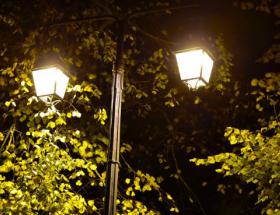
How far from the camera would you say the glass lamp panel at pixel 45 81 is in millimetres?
5715

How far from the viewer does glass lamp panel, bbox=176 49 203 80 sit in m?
5.36

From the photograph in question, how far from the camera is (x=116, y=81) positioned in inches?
211

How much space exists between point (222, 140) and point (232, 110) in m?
0.97

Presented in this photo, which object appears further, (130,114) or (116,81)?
(130,114)

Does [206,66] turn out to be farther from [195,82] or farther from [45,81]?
[45,81]

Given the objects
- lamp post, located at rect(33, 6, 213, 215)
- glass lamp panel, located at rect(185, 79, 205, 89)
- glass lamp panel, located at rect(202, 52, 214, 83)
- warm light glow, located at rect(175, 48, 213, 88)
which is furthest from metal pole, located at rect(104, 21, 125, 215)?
glass lamp panel, located at rect(202, 52, 214, 83)

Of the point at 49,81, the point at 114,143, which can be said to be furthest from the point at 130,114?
the point at 114,143

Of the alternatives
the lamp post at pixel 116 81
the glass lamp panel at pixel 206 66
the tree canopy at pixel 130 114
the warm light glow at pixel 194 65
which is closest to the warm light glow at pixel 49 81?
the lamp post at pixel 116 81

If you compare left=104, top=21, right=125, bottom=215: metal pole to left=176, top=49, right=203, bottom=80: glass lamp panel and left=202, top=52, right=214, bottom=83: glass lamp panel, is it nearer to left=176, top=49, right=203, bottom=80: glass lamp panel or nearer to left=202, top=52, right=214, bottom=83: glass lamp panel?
left=176, top=49, right=203, bottom=80: glass lamp panel

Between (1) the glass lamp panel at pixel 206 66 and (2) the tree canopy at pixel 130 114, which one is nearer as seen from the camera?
(1) the glass lamp panel at pixel 206 66

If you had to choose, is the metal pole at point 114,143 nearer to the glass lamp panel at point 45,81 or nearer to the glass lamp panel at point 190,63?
the glass lamp panel at point 190,63

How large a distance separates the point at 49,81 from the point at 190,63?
5.95ft

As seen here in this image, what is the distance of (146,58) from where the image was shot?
1080cm

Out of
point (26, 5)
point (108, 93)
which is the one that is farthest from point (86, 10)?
point (108, 93)
